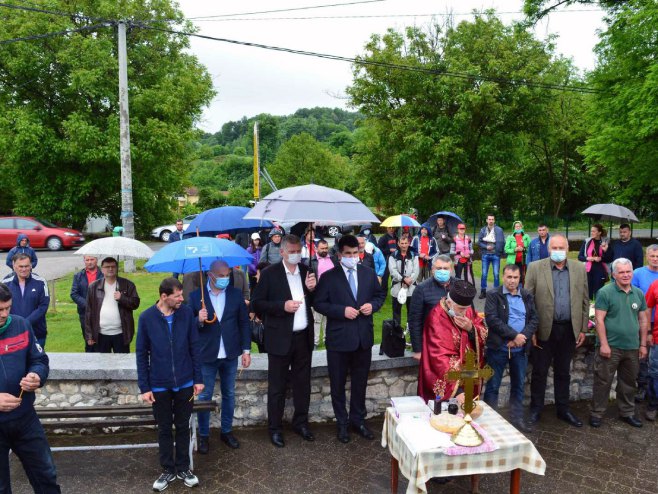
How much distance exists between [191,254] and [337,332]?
1654 millimetres

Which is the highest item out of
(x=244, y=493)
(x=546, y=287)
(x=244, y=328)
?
(x=546, y=287)

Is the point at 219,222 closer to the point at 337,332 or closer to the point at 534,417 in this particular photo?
the point at 337,332

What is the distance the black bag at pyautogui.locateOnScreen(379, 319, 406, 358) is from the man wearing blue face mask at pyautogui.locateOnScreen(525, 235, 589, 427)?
1497 millimetres

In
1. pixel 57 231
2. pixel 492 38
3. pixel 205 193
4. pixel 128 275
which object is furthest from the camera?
pixel 205 193

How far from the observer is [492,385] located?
5711mm

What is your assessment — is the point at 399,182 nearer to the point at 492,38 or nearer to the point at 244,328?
the point at 492,38

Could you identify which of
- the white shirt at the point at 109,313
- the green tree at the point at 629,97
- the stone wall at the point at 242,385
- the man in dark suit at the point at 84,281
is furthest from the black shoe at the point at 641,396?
the green tree at the point at 629,97

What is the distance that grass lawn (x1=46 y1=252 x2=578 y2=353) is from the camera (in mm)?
8414

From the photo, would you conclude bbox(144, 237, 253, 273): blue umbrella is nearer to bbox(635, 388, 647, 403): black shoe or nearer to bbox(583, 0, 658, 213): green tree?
bbox(635, 388, 647, 403): black shoe

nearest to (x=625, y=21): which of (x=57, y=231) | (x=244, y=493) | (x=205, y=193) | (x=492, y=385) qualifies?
(x=492, y=385)

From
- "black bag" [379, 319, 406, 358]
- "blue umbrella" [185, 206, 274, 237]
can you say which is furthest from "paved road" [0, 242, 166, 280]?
"black bag" [379, 319, 406, 358]

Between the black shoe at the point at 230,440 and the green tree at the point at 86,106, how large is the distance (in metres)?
18.4

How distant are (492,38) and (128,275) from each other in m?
15.4

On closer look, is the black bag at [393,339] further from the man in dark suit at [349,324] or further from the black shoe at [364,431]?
the black shoe at [364,431]
